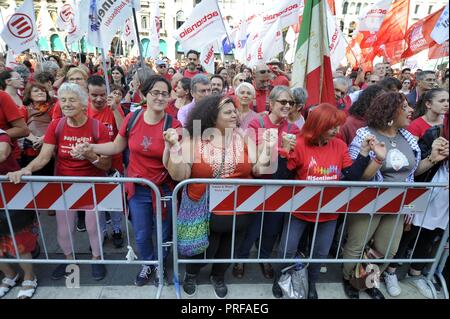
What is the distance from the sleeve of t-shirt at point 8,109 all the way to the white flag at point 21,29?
3.30 metres

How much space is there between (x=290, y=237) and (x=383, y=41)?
313 inches

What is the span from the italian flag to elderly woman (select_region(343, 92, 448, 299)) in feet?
3.64

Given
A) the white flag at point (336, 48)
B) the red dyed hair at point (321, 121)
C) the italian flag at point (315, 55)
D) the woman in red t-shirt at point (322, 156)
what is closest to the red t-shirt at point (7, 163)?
the woman in red t-shirt at point (322, 156)

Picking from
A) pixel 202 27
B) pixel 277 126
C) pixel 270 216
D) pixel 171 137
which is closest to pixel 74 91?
pixel 171 137

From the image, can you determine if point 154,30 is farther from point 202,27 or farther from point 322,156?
point 322,156

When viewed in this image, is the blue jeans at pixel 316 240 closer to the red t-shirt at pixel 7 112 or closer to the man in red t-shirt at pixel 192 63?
the red t-shirt at pixel 7 112

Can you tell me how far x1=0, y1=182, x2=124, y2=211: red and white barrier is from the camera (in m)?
2.35

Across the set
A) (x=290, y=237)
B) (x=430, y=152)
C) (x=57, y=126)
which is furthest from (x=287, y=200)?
(x=57, y=126)

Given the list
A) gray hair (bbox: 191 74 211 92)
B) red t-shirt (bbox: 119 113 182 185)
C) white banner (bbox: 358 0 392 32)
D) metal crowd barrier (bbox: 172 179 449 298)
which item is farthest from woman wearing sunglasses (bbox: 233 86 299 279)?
white banner (bbox: 358 0 392 32)

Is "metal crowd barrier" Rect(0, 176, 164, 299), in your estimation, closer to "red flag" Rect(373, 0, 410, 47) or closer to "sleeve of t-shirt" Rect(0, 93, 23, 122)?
"sleeve of t-shirt" Rect(0, 93, 23, 122)

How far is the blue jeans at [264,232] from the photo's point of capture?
2867 mm
